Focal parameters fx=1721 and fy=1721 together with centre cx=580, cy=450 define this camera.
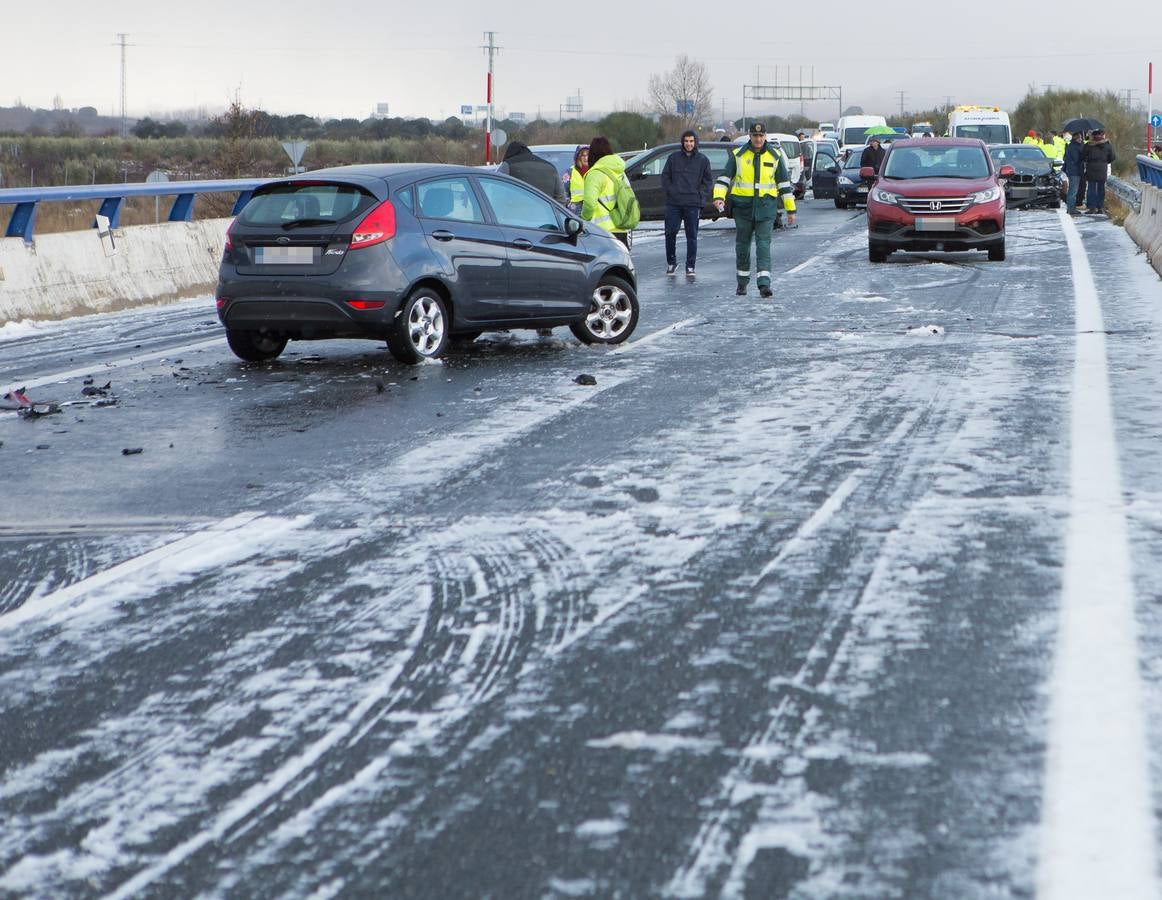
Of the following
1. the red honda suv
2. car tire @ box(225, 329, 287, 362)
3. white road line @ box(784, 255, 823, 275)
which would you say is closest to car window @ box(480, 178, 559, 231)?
car tire @ box(225, 329, 287, 362)

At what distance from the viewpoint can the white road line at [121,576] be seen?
561 cm

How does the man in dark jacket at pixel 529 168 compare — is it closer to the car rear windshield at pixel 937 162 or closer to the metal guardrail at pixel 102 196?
the metal guardrail at pixel 102 196

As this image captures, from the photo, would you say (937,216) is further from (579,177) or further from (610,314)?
(610,314)

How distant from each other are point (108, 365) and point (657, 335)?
439 centimetres

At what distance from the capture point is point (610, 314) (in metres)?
13.7

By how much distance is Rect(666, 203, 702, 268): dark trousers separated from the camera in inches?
806

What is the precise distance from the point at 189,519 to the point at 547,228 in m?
6.71

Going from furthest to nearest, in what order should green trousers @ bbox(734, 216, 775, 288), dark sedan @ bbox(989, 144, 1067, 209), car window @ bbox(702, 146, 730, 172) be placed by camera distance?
dark sedan @ bbox(989, 144, 1067, 209), car window @ bbox(702, 146, 730, 172), green trousers @ bbox(734, 216, 775, 288)

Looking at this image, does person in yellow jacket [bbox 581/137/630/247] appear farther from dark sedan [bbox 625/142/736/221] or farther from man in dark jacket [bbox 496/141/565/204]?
dark sedan [bbox 625/142/736/221]

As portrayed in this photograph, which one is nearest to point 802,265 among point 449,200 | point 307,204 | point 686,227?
point 686,227

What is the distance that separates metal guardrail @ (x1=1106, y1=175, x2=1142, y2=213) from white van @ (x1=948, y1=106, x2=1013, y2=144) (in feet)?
22.1

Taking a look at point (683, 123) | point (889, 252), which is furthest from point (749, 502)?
point (683, 123)

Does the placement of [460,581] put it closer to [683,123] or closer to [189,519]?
[189,519]

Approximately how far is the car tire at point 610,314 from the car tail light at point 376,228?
7.22 feet
